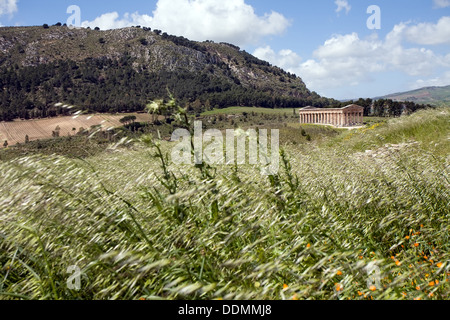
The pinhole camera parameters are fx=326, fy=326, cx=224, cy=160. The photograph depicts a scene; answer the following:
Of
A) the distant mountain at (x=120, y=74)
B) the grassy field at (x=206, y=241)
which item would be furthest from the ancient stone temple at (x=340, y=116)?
the grassy field at (x=206, y=241)

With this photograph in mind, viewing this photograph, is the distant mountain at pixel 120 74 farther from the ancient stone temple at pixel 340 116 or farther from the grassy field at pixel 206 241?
the grassy field at pixel 206 241

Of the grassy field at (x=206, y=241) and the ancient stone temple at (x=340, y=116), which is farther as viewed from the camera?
the ancient stone temple at (x=340, y=116)

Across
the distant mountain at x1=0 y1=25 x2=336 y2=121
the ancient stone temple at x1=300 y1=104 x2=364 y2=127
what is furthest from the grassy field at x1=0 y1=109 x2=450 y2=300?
the distant mountain at x1=0 y1=25 x2=336 y2=121

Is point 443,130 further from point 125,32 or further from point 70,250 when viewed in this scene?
point 125,32

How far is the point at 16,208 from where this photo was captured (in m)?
2.42

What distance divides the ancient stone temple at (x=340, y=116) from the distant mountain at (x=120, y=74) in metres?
27.4

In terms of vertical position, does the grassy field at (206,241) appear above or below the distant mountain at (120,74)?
below

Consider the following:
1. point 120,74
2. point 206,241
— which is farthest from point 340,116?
point 120,74

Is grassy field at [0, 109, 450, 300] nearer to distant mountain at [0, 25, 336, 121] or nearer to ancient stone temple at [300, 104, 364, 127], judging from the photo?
ancient stone temple at [300, 104, 364, 127]

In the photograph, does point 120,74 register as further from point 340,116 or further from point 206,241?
point 206,241

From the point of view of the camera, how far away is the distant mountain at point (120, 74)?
87363 millimetres

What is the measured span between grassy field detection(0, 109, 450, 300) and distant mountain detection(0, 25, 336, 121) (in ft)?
218
